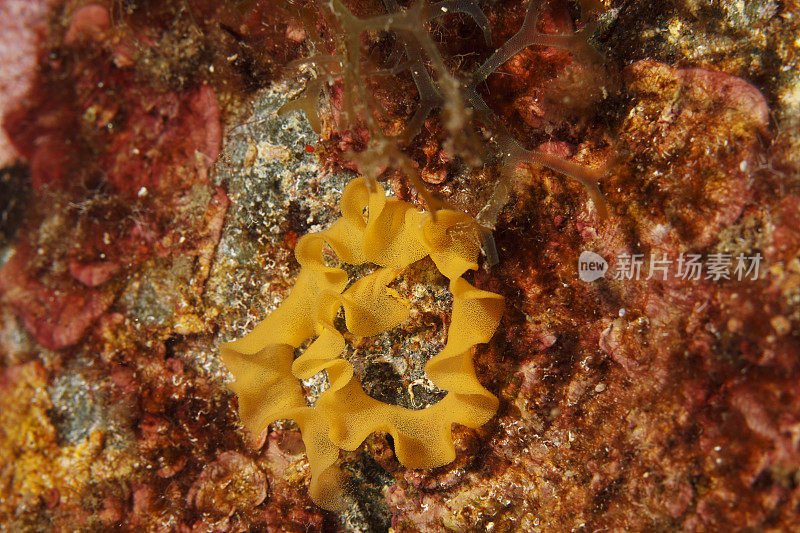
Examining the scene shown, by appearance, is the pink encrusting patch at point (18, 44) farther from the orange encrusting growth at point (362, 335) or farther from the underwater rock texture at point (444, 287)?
the orange encrusting growth at point (362, 335)

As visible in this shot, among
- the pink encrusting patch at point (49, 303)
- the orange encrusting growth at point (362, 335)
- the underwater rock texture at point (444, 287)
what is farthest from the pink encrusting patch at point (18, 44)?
the orange encrusting growth at point (362, 335)

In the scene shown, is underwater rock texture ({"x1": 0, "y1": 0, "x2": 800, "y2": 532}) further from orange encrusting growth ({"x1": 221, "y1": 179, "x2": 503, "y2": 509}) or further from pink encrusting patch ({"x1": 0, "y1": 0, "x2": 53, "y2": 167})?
pink encrusting patch ({"x1": 0, "y1": 0, "x2": 53, "y2": 167})

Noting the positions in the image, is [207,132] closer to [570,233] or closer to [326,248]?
[326,248]

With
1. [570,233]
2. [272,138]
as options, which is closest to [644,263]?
[570,233]

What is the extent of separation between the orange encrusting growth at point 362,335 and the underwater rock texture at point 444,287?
0.17 meters

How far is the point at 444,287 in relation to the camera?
230 cm

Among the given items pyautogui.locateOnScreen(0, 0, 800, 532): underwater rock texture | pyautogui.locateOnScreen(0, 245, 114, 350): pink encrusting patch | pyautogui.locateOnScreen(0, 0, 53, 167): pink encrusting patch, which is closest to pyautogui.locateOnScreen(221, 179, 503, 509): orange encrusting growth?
pyautogui.locateOnScreen(0, 0, 800, 532): underwater rock texture

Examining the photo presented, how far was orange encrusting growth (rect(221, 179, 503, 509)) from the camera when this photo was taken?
6.79 feet

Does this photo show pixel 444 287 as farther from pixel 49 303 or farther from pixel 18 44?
pixel 18 44

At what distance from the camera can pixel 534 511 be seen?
2213 millimetres

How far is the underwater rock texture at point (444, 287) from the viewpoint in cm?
167

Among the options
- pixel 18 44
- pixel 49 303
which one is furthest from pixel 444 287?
pixel 18 44

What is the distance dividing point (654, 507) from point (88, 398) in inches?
152

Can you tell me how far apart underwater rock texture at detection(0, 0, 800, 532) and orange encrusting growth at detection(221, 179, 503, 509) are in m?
0.17
